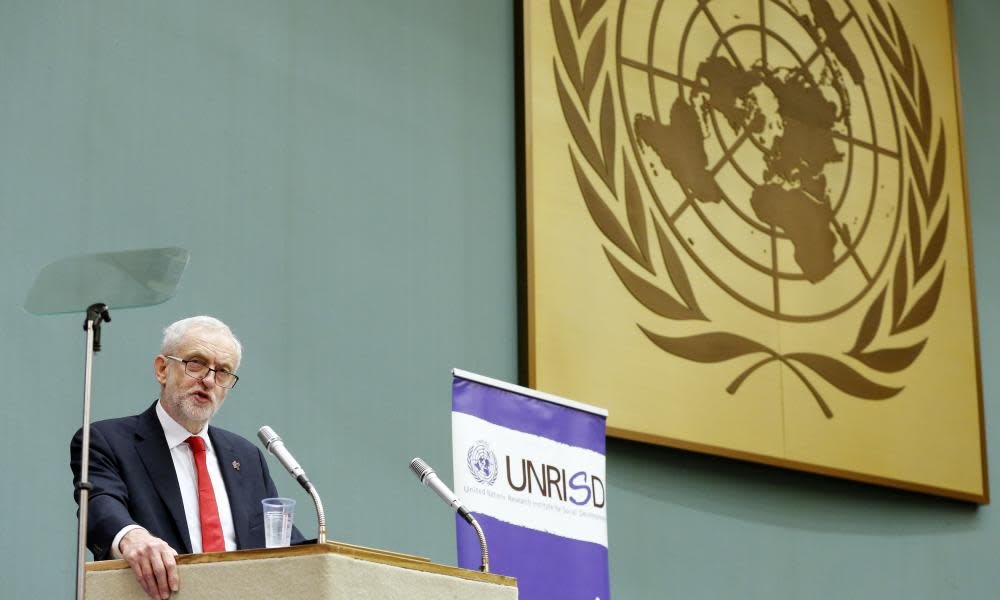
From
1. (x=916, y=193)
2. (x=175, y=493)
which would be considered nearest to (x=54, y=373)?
(x=175, y=493)

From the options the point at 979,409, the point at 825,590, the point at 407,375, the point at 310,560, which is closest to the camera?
the point at 310,560

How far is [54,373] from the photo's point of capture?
15.0 ft

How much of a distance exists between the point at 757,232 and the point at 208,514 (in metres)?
3.71

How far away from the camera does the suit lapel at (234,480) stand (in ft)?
12.0

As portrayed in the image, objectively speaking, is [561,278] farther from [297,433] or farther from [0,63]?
[0,63]

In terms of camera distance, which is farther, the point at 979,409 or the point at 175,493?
the point at 979,409

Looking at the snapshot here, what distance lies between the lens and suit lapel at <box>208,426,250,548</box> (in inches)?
144

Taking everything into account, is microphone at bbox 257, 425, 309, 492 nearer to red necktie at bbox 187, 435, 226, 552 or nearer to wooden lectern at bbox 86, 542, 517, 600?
wooden lectern at bbox 86, 542, 517, 600

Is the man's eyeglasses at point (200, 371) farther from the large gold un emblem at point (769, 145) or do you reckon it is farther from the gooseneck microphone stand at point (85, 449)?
the large gold un emblem at point (769, 145)

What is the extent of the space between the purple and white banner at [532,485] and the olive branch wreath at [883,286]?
58.9 inches

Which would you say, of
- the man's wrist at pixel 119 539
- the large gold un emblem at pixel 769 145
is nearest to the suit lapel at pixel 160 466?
the man's wrist at pixel 119 539

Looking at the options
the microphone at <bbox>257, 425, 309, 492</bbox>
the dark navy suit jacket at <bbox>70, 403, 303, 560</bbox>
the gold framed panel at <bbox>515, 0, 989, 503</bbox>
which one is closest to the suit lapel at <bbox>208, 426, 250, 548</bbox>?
the dark navy suit jacket at <bbox>70, 403, 303, 560</bbox>

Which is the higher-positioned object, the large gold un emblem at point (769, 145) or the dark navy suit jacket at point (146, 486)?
the large gold un emblem at point (769, 145)

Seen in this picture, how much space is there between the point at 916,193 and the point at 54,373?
457cm
